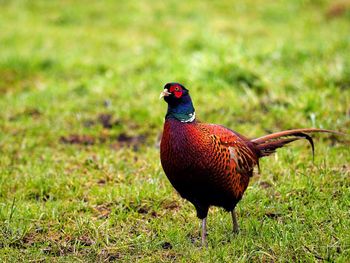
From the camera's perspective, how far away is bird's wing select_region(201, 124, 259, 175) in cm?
406

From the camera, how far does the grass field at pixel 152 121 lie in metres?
4.16

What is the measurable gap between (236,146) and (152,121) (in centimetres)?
278

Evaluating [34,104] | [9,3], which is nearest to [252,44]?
[34,104]

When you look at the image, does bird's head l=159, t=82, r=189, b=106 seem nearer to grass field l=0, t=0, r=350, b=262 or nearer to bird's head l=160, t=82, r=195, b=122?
bird's head l=160, t=82, r=195, b=122

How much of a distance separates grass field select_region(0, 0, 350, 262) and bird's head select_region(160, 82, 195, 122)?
0.85 m

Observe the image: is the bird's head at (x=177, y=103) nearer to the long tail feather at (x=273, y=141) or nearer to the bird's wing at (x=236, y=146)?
the bird's wing at (x=236, y=146)

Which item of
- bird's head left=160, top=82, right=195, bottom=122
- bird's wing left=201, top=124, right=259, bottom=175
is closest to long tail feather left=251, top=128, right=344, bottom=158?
bird's wing left=201, top=124, right=259, bottom=175

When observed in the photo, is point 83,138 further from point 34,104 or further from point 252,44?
point 252,44

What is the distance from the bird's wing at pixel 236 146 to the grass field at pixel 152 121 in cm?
43

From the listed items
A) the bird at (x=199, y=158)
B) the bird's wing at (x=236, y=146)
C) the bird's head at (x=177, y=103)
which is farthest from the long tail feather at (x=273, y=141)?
the bird's head at (x=177, y=103)

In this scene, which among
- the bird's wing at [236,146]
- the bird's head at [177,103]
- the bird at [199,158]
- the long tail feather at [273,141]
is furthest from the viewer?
the long tail feather at [273,141]

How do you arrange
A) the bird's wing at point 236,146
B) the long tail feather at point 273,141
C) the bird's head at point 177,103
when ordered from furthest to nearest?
the long tail feather at point 273,141, the bird's wing at point 236,146, the bird's head at point 177,103

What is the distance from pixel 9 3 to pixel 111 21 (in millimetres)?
2510

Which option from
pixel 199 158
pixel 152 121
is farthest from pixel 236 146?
pixel 152 121
